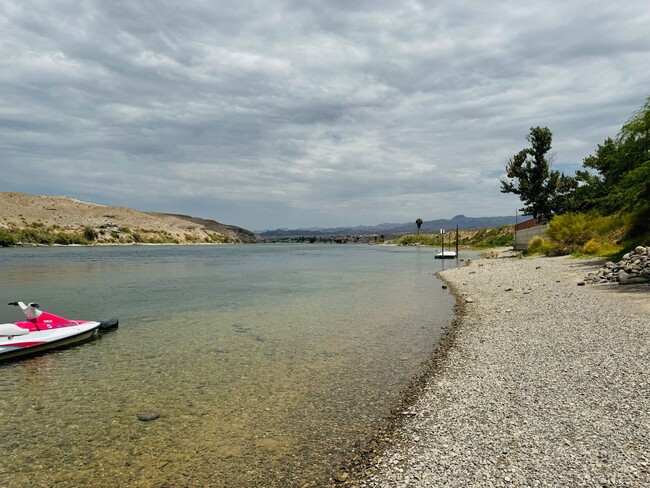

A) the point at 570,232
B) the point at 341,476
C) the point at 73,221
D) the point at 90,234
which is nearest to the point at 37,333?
the point at 341,476

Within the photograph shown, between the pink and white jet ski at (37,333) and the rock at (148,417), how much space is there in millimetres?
7902

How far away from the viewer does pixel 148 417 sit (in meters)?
9.73

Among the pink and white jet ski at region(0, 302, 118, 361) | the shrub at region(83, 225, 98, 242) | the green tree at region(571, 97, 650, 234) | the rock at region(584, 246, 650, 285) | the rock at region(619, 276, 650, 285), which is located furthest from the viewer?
the shrub at region(83, 225, 98, 242)

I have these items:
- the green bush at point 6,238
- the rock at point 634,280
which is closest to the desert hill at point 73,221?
the green bush at point 6,238

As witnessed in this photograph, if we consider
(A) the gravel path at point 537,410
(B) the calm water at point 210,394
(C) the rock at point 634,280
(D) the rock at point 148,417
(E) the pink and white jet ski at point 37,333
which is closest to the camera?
(A) the gravel path at point 537,410

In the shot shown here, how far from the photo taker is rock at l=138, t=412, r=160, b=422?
9.61m

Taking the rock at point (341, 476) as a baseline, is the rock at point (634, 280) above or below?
above

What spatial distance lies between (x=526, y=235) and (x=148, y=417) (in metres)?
65.5

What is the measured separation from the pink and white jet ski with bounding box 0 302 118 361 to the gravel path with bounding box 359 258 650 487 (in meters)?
13.6

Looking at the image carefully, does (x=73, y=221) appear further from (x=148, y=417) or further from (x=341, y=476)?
(x=341, y=476)

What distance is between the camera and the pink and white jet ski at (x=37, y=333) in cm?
1458

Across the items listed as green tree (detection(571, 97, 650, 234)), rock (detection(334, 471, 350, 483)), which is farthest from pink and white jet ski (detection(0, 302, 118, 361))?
green tree (detection(571, 97, 650, 234))

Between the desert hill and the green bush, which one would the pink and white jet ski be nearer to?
the green bush

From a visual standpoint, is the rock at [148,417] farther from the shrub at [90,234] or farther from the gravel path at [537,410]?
the shrub at [90,234]
